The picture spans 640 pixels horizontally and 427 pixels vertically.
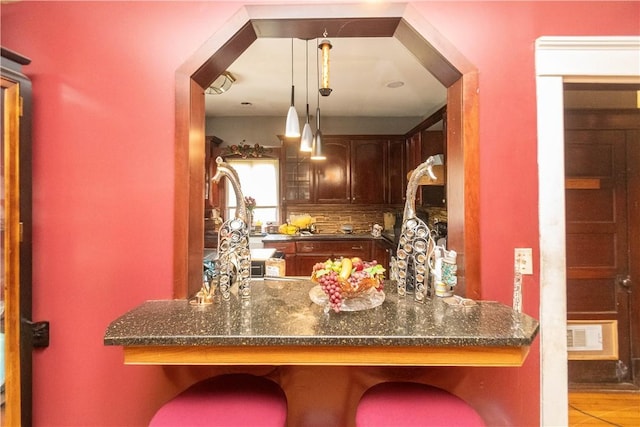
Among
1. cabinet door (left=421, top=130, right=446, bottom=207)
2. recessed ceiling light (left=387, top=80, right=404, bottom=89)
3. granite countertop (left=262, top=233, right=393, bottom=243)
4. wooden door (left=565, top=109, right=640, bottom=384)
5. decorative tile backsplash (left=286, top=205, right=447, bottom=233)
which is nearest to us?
wooden door (left=565, top=109, right=640, bottom=384)

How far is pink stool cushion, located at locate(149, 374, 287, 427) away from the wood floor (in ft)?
7.46

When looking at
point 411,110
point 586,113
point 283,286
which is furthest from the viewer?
point 411,110

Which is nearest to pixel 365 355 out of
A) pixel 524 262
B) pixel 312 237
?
pixel 524 262

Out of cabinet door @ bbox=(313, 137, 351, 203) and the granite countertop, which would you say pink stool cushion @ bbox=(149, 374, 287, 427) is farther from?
cabinet door @ bbox=(313, 137, 351, 203)

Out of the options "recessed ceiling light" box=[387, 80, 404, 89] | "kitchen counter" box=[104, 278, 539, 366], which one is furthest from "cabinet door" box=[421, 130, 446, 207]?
"kitchen counter" box=[104, 278, 539, 366]

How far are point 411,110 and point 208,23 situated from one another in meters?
4.02

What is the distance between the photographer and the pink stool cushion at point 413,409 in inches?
40.1

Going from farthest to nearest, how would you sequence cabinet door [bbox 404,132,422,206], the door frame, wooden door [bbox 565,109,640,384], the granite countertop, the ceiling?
the granite countertop, cabinet door [bbox 404,132,422,206], the ceiling, wooden door [bbox 565,109,640,384], the door frame

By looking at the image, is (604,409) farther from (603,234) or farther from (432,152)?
(432,152)

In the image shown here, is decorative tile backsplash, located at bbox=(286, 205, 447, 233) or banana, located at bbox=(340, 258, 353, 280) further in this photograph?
decorative tile backsplash, located at bbox=(286, 205, 447, 233)

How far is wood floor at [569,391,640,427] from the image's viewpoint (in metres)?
2.18

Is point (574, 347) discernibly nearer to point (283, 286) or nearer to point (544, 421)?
point (544, 421)

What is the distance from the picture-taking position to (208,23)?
4.57ft

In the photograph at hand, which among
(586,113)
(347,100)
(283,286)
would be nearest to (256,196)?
(347,100)
